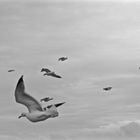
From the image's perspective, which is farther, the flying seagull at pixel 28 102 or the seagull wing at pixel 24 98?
the seagull wing at pixel 24 98

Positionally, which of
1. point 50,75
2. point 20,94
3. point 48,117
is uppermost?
point 50,75

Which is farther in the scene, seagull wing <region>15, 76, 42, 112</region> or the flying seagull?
seagull wing <region>15, 76, 42, 112</region>

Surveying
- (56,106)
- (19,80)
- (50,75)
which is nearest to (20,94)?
(19,80)

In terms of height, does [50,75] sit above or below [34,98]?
above

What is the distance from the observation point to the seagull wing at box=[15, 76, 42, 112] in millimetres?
52688

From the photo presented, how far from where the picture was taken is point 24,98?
2080 inches

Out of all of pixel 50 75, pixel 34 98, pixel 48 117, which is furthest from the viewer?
pixel 50 75

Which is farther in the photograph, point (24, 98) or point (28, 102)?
point (28, 102)

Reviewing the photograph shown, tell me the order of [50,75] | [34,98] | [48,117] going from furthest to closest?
[50,75] < [34,98] < [48,117]

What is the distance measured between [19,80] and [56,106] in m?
5.74

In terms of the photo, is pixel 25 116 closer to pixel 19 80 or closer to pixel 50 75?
pixel 19 80

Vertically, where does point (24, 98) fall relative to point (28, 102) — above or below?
above

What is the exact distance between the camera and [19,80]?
5319 centimetres

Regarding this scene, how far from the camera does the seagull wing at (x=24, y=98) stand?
5269cm
